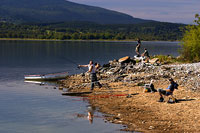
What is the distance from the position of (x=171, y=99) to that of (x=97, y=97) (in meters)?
6.59

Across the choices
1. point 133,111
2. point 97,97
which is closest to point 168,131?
point 133,111

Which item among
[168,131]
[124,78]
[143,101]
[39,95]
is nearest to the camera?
[168,131]

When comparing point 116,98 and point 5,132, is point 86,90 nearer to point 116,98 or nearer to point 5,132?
point 116,98

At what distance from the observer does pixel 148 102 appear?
21531 millimetres

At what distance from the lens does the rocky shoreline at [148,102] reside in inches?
671

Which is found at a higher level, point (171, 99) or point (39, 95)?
point (171, 99)

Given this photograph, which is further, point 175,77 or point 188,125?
point 175,77

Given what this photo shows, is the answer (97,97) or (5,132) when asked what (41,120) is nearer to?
(5,132)

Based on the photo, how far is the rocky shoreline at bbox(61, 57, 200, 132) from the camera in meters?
17.0

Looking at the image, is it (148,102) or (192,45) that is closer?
(148,102)

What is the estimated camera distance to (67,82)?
35406mm

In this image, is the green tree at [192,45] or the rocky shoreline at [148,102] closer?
the rocky shoreline at [148,102]

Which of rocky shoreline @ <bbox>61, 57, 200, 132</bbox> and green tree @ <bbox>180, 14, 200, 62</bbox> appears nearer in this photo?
A: rocky shoreline @ <bbox>61, 57, 200, 132</bbox>

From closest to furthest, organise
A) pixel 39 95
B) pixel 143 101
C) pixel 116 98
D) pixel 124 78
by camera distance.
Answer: pixel 143 101, pixel 116 98, pixel 39 95, pixel 124 78
